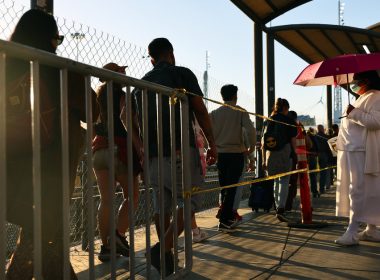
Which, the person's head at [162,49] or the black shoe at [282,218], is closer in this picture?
the person's head at [162,49]

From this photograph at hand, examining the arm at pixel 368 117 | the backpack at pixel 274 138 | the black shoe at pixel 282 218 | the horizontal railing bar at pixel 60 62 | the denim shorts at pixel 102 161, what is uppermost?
the horizontal railing bar at pixel 60 62

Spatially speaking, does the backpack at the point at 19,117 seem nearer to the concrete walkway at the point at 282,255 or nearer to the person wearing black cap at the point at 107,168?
the person wearing black cap at the point at 107,168

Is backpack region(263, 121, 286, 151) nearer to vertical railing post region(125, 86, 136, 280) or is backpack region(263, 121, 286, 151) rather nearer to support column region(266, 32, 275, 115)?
support column region(266, 32, 275, 115)

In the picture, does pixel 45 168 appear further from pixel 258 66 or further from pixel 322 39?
pixel 322 39

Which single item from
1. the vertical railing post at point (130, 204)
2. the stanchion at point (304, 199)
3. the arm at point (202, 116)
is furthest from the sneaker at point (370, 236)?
the vertical railing post at point (130, 204)

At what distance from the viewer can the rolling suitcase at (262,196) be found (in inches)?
312

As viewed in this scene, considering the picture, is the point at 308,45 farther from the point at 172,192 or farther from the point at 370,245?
the point at 172,192

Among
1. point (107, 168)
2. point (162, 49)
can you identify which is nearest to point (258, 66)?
point (162, 49)

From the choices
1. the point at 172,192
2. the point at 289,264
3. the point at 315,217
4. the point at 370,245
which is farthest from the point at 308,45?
the point at 172,192

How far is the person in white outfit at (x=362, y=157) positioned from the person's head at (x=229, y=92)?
4.96 feet

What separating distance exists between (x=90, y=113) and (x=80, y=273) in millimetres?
1837

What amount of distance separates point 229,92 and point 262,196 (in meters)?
2.20

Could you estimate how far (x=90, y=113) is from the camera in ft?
8.57

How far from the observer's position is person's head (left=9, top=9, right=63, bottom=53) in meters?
2.62
